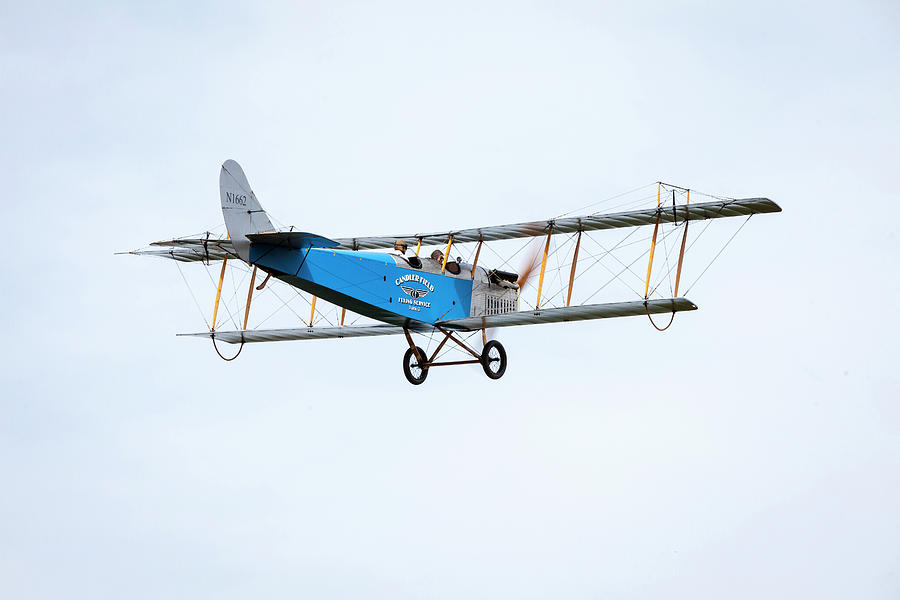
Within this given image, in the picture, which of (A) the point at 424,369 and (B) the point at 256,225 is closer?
(B) the point at 256,225

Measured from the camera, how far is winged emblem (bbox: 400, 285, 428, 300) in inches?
957

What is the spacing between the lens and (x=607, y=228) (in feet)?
85.5

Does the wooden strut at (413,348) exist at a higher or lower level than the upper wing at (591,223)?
lower

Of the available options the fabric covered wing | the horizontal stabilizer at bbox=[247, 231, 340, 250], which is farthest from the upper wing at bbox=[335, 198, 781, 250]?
the horizontal stabilizer at bbox=[247, 231, 340, 250]

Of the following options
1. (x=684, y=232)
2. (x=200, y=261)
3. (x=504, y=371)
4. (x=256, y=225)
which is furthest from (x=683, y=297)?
(x=200, y=261)

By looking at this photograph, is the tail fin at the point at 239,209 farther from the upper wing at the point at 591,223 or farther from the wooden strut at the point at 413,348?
the upper wing at the point at 591,223

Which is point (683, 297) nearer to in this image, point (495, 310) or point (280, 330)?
point (495, 310)

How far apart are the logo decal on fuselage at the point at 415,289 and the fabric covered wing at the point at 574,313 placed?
639 millimetres

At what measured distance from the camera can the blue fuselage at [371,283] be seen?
892 inches

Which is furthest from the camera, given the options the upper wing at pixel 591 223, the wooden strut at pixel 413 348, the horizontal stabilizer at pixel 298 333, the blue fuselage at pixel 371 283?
the horizontal stabilizer at pixel 298 333

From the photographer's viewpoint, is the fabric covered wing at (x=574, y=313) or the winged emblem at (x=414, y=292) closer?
the fabric covered wing at (x=574, y=313)

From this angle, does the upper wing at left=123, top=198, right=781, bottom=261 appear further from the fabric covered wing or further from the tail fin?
the fabric covered wing

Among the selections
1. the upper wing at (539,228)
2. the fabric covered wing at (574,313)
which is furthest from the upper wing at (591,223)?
the fabric covered wing at (574,313)

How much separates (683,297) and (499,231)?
4.72m
